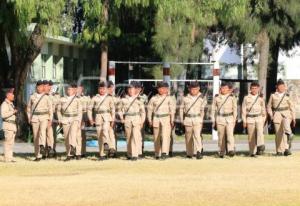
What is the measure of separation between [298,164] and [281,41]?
15345mm

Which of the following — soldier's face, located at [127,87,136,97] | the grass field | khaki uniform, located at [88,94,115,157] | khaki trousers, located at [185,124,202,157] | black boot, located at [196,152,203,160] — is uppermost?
soldier's face, located at [127,87,136,97]

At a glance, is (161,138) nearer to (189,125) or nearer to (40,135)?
(189,125)

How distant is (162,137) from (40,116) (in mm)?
2944

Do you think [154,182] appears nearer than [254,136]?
Yes

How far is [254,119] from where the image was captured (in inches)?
790

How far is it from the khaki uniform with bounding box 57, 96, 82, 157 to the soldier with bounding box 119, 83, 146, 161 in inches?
43.3

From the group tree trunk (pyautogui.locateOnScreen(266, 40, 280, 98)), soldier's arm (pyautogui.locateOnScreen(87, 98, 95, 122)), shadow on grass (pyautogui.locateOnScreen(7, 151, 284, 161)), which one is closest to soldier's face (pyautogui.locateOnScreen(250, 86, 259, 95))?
shadow on grass (pyautogui.locateOnScreen(7, 151, 284, 161))

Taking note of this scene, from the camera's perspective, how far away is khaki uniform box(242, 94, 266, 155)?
20.0 m

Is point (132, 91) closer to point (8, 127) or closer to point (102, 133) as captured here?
point (102, 133)

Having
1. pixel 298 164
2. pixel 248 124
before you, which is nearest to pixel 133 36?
pixel 248 124

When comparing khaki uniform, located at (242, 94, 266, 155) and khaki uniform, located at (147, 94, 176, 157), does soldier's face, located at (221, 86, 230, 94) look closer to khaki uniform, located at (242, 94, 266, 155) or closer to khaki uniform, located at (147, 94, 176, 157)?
khaki uniform, located at (242, 94, 266, 155)

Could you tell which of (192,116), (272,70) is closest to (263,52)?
(272,70)

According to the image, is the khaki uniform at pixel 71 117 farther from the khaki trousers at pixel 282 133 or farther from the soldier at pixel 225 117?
the khaki trousers at pixel 282 133

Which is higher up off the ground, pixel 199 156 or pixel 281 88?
pixel 281 88
